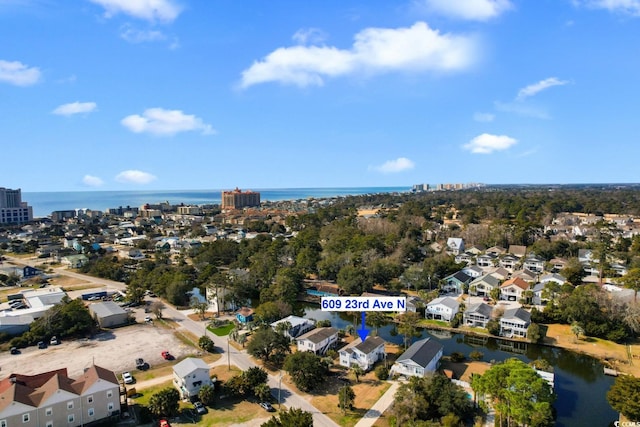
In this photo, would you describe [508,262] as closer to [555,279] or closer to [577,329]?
[555,279]

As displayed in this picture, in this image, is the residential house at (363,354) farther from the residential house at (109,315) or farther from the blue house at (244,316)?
the residential house at (109,315)

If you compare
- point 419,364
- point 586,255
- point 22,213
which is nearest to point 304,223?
point 586,255

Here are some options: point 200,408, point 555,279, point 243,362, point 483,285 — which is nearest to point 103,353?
point 243,362

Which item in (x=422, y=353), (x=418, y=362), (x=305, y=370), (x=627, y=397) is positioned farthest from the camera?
(x=422, y=353)

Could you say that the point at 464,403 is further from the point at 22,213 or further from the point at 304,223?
the point at 22,213

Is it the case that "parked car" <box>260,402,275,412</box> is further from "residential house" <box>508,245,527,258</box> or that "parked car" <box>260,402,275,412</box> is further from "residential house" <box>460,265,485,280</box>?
"residential house" <box>508,245,527,258</box>

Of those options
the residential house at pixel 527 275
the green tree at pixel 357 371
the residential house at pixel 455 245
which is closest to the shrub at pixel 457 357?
the green tree at pixel 357 371
